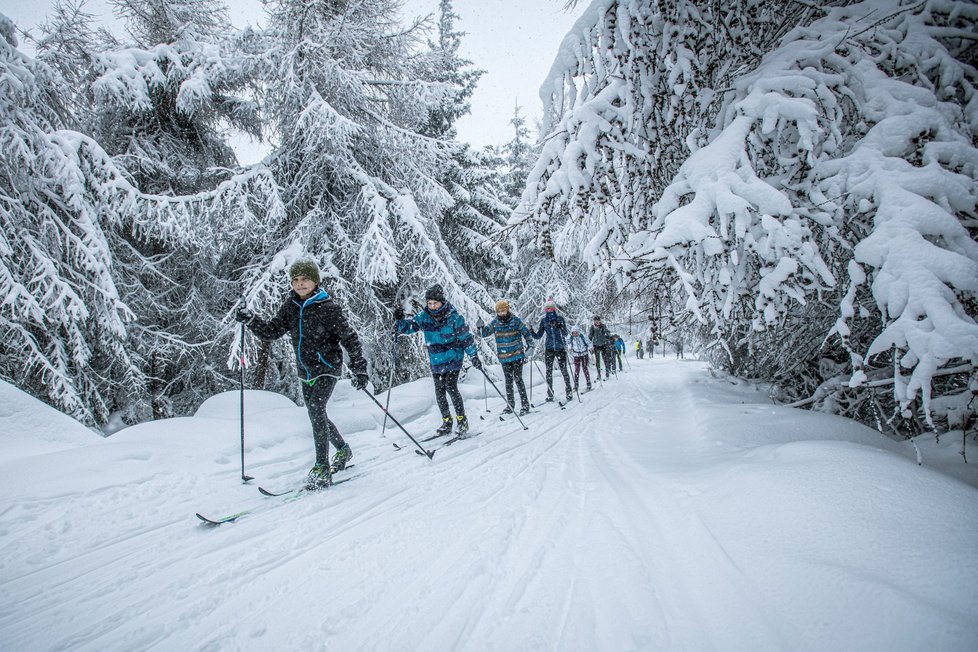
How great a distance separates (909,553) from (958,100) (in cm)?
338

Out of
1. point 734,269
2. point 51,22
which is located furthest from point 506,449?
point 51,22

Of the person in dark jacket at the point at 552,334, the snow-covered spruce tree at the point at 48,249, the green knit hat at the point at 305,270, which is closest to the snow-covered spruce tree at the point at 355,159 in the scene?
the person in dark jacket at the point at 552,334

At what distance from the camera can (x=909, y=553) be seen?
1608mm

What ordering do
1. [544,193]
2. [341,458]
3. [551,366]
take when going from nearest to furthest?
[544,193], [341,458], [551,366]

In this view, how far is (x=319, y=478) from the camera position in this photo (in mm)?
3652

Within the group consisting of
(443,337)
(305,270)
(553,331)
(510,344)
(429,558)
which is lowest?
(429,558)

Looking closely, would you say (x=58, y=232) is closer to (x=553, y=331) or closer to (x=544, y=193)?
(x=544, y=193)

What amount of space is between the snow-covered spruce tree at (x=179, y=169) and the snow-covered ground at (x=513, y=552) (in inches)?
187

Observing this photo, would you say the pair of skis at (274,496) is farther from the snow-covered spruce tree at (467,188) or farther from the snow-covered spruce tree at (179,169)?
the snow-covered spruce tree at (467,188)

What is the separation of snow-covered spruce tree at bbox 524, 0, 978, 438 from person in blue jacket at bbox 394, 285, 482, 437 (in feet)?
8.05

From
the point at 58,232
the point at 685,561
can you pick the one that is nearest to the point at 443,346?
the point at 685,561

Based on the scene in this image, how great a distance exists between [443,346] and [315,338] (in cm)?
212

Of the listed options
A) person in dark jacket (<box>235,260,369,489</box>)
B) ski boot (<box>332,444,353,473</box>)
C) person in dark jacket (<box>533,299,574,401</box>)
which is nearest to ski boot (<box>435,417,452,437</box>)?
ski boot (<box>332,444,353,473</box>)

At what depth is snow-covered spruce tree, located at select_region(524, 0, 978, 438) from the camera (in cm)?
221
